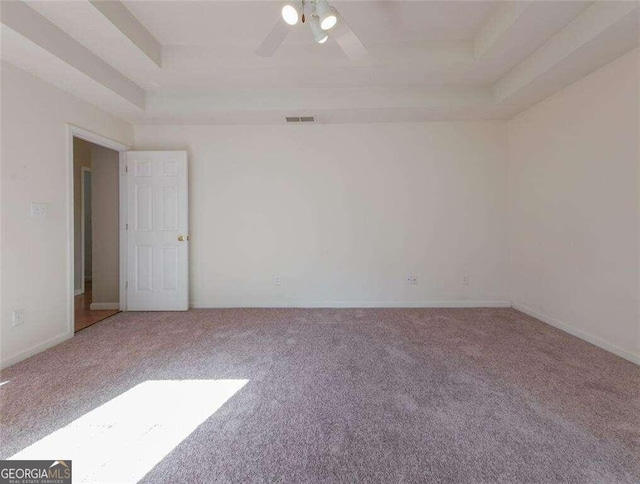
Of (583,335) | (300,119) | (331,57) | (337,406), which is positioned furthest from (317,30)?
(583,335)

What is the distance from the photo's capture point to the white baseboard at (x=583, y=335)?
7.59 feet

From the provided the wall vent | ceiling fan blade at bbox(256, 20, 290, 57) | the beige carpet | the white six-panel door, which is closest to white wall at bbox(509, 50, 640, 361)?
the beige carpet

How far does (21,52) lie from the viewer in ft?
7.12

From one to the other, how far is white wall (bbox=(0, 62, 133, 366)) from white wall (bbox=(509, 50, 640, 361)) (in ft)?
17.0

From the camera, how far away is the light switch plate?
247cm

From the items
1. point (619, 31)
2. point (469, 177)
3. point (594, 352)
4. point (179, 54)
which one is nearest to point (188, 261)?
point (179, 54)

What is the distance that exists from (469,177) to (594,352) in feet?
7.75

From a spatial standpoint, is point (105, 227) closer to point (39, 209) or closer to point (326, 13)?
point (39, 209)

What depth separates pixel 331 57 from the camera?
2.86 m

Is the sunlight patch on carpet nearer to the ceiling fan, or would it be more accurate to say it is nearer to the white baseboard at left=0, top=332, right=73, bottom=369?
the white baseboard at left=0, top=332, right=73, bottom=369

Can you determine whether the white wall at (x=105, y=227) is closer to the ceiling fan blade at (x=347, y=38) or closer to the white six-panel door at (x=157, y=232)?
the white six-panel door at (x=157, y=232)

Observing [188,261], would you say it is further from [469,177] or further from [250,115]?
[469,177]

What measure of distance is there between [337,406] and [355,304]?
221 centimetres

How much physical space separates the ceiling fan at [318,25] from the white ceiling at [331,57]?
56cm
